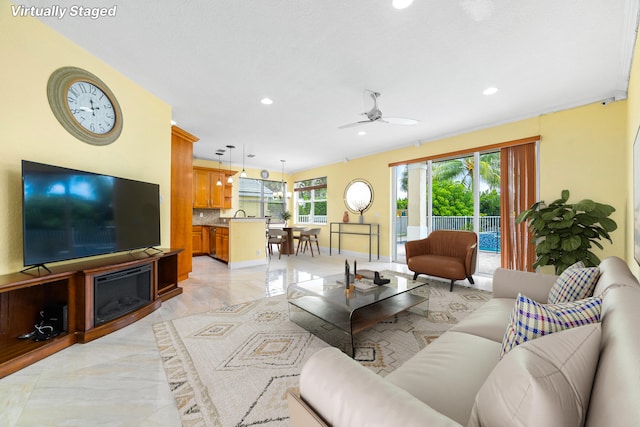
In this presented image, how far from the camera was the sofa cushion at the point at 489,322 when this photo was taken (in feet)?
4.87

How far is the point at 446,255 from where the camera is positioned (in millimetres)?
4129

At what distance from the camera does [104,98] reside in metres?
2.72

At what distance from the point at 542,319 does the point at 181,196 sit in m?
4.61

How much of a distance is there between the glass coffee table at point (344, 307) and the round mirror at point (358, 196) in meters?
3.83

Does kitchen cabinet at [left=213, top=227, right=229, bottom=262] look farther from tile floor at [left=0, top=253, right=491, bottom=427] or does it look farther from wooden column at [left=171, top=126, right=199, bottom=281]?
tile floor at [left=0, top=253, right=491, bottom=427]

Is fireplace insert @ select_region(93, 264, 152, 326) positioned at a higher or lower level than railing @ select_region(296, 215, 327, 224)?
lower

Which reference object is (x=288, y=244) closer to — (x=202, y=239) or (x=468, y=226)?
(x=202, y=239)

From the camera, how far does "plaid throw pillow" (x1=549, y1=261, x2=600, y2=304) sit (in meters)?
1.47

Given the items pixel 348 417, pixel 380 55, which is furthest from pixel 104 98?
pixel 348 417

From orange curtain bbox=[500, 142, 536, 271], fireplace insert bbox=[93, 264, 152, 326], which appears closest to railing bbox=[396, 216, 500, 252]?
orange curtain bbox=[500, 142, 536, 271]

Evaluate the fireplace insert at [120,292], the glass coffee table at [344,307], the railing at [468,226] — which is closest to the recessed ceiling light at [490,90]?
the railing at [468,226]

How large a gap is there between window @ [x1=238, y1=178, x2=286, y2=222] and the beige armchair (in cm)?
550

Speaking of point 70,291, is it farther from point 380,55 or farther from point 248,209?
point 248,209

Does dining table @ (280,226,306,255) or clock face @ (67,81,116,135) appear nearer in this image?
clock face @ (67,81,116,135)
